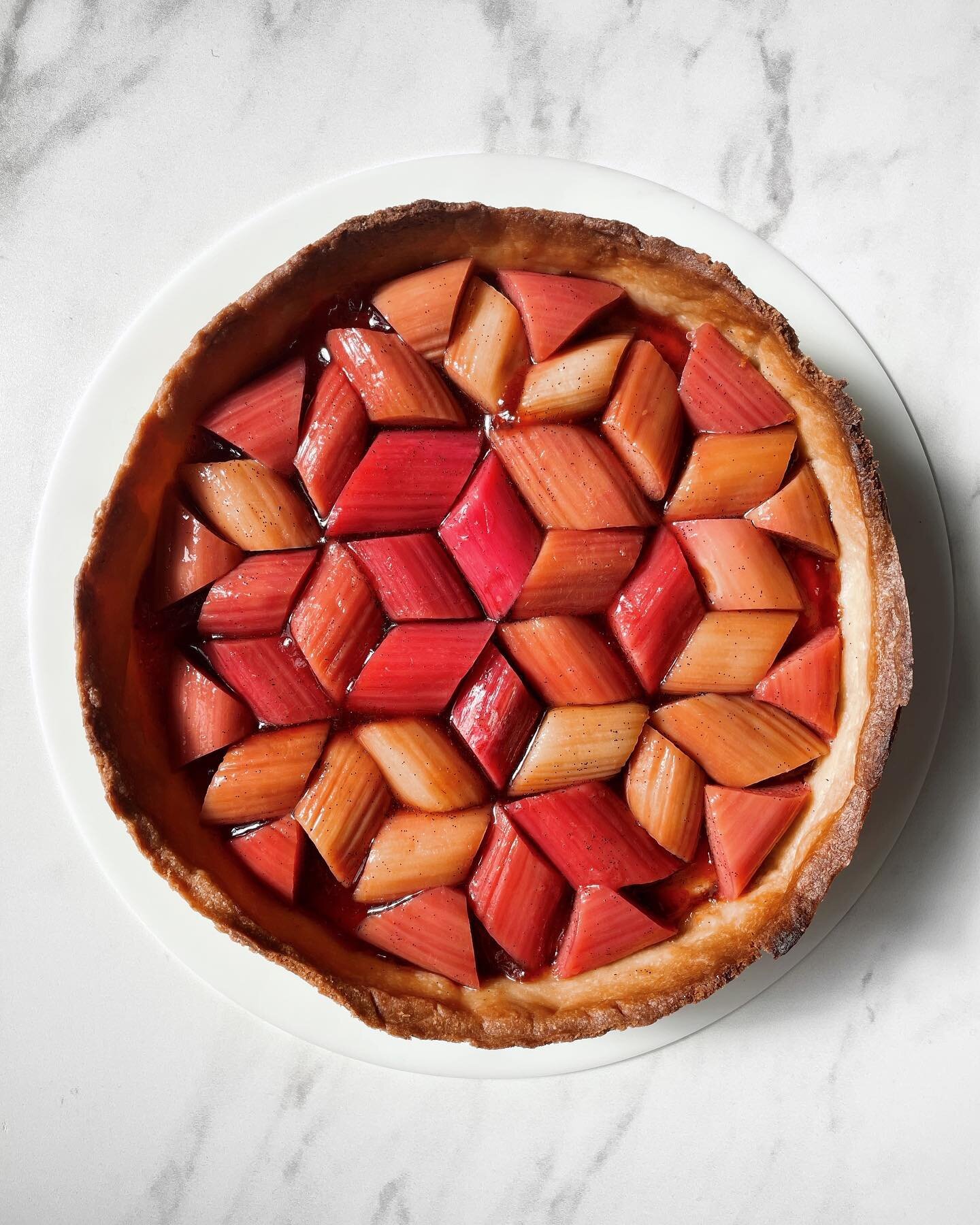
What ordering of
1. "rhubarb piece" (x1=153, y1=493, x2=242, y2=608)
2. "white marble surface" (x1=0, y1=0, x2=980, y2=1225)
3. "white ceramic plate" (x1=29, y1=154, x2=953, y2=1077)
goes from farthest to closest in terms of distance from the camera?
"white marble surface" (x1=0, y1=0, x2=980, y2=1225), "white ceramic plate" (x1=29, y1=154, x2=953, y2=1077), "rhubarb piece" (x1=153, y1=493, x2=242, y2=608)

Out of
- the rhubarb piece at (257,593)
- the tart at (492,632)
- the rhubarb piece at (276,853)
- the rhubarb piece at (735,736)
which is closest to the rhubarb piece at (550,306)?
the tart at (492,632)

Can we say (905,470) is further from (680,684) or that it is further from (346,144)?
(346,144)

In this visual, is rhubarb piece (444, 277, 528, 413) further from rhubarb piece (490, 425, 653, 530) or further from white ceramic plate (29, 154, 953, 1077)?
white ceramic plate (29, 154, 953, 1077)

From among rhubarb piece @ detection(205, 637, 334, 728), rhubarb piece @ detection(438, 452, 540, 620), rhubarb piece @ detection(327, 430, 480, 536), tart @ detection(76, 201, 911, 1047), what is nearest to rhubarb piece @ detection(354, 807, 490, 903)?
tart @ detection(76, 201, 911, 1047)

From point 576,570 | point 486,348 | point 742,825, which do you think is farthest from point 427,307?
point 742,825

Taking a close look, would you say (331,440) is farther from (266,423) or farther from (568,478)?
(568,478)

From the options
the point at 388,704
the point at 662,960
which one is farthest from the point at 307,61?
the point at 662,960

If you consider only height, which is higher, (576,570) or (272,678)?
(272,678)

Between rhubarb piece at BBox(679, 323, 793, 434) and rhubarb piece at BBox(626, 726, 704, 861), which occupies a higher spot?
rhubarb piece at BBox(679, 323, 793, 434)
